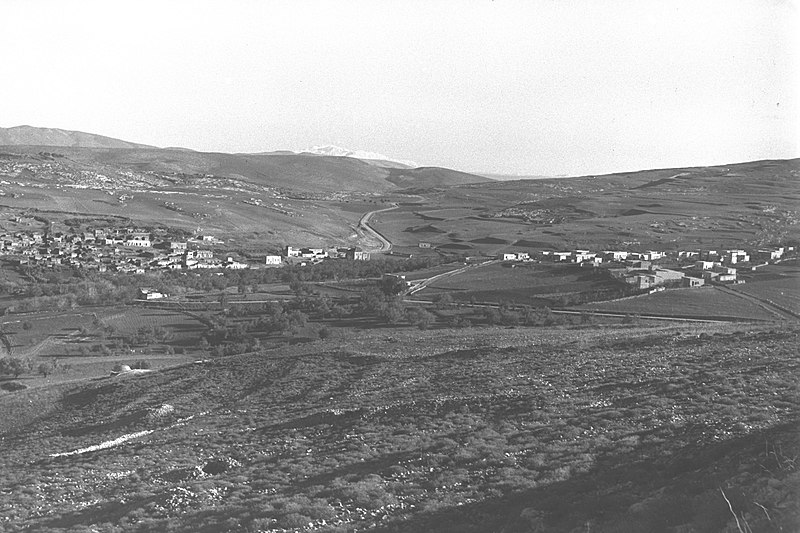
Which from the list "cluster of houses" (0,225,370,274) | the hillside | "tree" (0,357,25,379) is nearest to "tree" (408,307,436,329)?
"tree" (0,357,25,379)

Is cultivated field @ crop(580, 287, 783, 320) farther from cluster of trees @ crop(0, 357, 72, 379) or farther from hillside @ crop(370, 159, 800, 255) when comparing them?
cluster of trees @ crop(0, 357, 72, 379)

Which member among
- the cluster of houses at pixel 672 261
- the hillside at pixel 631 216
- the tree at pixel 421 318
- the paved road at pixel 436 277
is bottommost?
the tree at pixel 421 318

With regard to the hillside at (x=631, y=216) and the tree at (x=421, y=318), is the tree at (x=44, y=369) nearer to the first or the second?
the tree at (x=421, y=318)

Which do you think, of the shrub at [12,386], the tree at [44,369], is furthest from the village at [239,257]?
the shrub at [12,386]

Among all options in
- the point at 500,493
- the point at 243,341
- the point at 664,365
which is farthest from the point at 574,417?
the point at 243,341

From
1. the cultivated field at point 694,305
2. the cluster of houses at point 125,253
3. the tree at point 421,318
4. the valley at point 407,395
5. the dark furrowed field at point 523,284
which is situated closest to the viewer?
the valley at point 407,395

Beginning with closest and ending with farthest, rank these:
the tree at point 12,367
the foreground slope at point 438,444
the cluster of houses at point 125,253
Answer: the foreground slope at point 438,444 → the tree at point 12,367 → the cluster of houses at point 125,253

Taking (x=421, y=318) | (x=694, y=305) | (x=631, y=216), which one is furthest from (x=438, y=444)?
(x=631, y=216)
